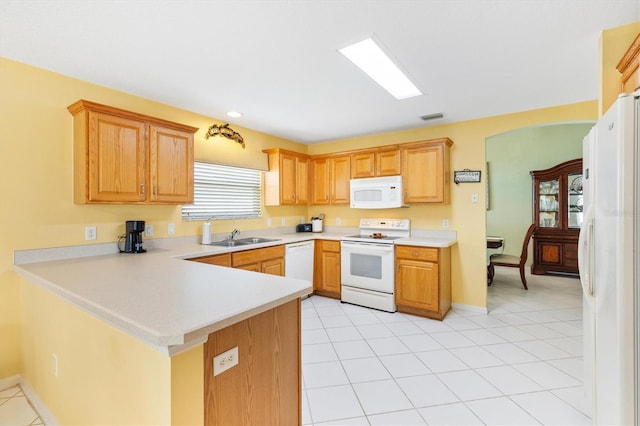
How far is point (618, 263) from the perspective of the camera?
3.95 ft

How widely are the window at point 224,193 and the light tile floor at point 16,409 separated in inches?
73.4

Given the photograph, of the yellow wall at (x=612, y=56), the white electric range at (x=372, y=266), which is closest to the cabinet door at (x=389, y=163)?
the white electric range at (x=372, y=266)

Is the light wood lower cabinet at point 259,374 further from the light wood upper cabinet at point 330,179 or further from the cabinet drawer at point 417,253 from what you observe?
the light wood upper cabinet at point 330,179

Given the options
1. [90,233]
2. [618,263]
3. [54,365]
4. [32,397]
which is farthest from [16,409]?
[618,263]

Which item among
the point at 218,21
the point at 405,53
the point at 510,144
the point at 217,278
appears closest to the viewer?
the point at 217,278

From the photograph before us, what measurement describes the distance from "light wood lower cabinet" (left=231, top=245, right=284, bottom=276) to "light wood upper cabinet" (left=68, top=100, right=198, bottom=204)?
0.84 metres

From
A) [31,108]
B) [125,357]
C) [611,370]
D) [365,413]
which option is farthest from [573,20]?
[31,108]

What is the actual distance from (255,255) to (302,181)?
174 centimetres

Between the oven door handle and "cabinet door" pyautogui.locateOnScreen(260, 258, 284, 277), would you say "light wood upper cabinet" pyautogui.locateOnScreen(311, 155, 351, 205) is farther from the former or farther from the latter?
"cabinet door" pyautogui.locateOnScreen(260, 258, 284, 277)

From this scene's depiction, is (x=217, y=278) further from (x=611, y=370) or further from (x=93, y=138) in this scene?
(x=611, y=370)

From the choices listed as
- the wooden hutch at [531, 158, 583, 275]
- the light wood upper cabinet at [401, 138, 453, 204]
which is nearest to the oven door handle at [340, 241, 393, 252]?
the light wood upper cabinet at [401, 138, 453, 204]

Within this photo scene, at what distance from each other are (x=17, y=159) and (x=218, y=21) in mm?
1885

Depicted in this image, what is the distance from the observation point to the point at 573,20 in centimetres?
176

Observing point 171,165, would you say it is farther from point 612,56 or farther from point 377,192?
point 612,56
